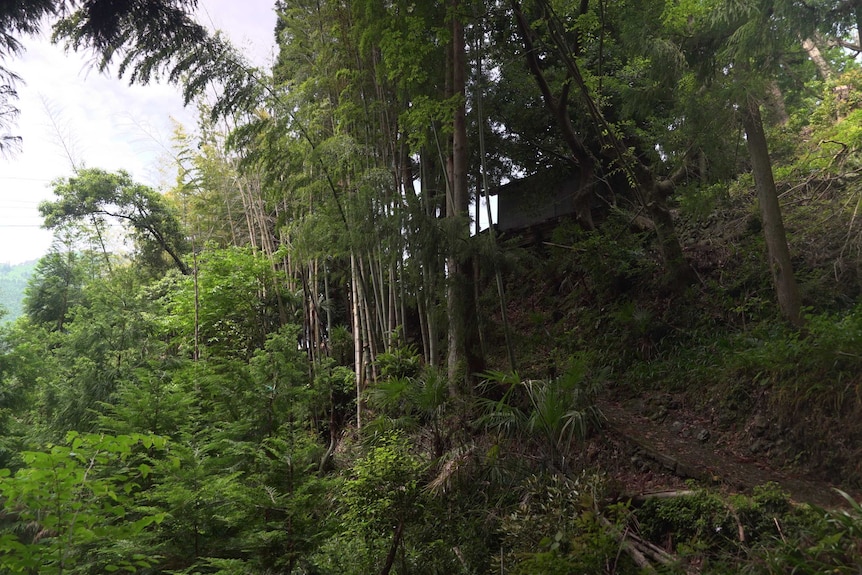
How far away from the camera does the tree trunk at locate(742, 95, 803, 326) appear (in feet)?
15.0

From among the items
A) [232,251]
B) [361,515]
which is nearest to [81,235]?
[232,251]

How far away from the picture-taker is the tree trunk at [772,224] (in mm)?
4578

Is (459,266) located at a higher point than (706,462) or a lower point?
higher

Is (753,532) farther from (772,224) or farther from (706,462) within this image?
(772,224)

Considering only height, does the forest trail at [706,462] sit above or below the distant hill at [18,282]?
below

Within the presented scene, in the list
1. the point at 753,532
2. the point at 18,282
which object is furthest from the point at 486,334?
the point at 18,282

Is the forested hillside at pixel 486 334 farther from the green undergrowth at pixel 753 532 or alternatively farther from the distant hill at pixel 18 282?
the distant hill at pixel 18 282

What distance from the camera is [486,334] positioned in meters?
4.88

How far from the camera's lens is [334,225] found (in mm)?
5457

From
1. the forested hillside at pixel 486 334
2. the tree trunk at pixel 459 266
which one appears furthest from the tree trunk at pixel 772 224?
the tree trunk at pixel 459 266

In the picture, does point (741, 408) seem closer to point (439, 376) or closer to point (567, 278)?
point (439, 376)

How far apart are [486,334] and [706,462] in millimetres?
2134

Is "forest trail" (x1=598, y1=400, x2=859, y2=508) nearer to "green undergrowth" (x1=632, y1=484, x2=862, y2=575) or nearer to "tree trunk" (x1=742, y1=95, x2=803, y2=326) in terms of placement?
"green undergrowth" (x1=632, y1=484, x2=862, y2=575)

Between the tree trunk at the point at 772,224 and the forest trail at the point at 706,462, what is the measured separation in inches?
60.8
